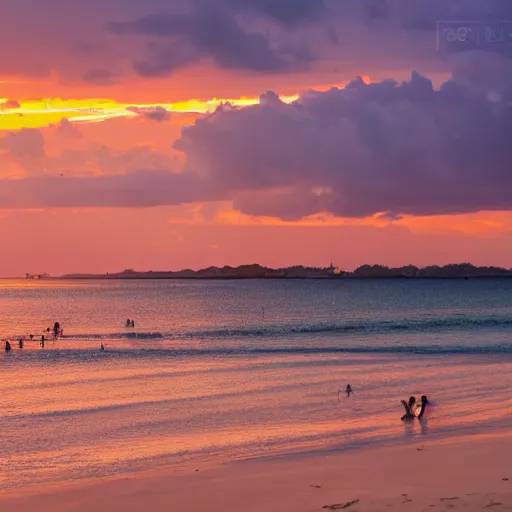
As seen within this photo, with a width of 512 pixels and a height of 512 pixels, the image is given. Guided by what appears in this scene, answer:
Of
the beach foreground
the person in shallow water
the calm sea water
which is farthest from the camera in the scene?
the person in shallow water

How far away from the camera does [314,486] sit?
2278cm

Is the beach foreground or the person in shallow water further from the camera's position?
the person in shallow water

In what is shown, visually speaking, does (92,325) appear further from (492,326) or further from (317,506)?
(317,506)

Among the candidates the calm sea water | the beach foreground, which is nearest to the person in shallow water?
the calm sea water

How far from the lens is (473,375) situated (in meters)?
50.6

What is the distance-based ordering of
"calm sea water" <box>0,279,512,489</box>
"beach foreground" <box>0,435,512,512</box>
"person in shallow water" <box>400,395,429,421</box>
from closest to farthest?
"beach foreground" <box>0,435,512,512</box>, "calm sea water" <box>0,279,512,489</box>, "person in shallow water" <box>400,395,429,421</box>

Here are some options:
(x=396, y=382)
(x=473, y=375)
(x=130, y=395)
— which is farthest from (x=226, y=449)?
(x=473, y=375)

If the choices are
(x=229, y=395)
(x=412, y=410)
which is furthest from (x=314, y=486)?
(x=229, y=395)

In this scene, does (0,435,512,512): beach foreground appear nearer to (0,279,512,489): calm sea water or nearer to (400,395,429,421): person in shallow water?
(0,279,512,489): calm sea water

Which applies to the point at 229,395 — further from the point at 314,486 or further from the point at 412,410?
the point at 314,486

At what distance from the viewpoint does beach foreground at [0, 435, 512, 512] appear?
2065 cm

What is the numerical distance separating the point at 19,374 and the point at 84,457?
28966mm

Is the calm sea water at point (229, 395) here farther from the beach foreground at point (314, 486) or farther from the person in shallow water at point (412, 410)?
the beach foreground at point (314, 486)

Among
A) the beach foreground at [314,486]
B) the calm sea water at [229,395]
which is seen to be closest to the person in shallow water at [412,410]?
the calm sea water at [229,395]
